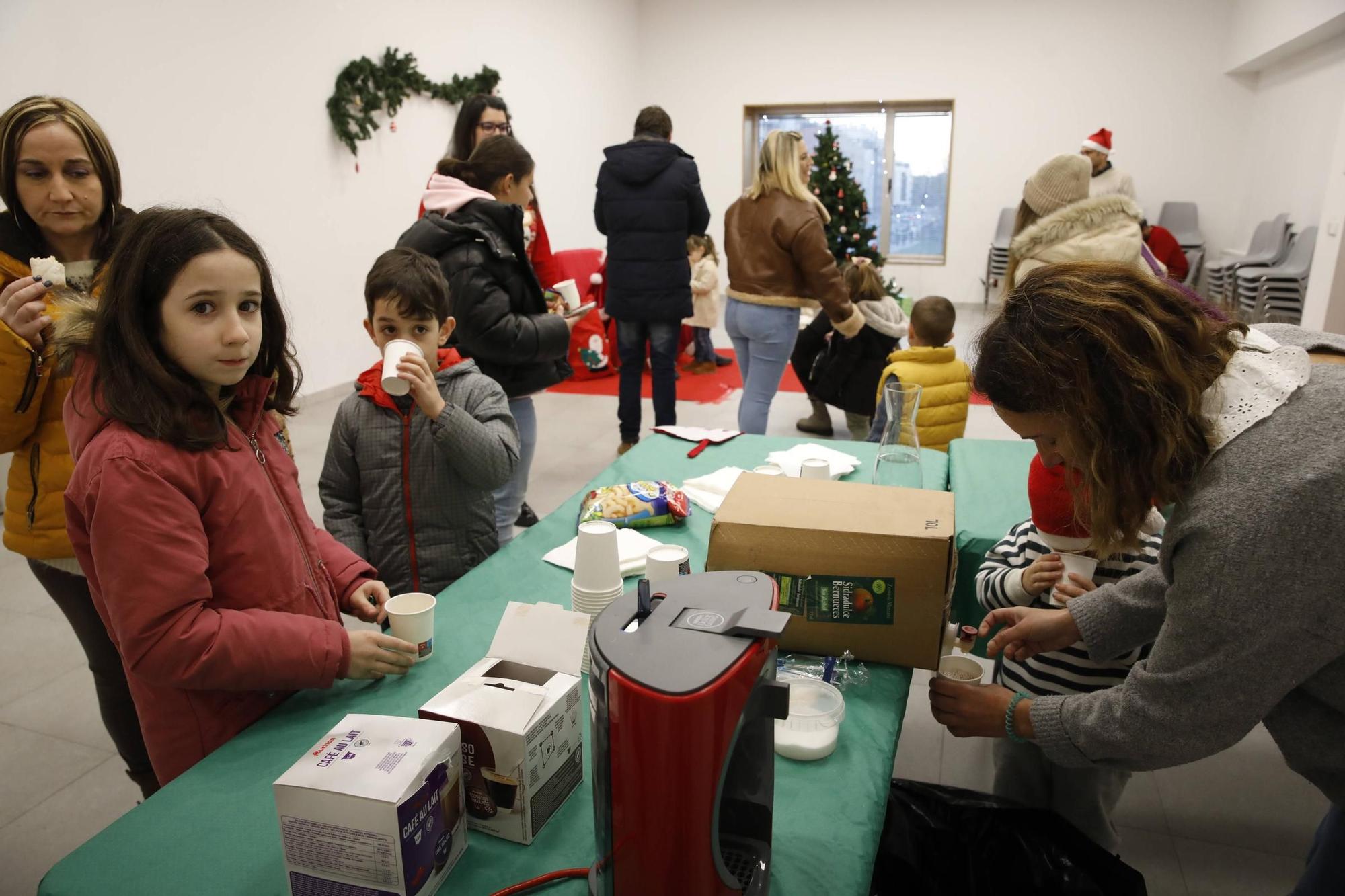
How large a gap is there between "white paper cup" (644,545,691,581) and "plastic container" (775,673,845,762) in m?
0.26

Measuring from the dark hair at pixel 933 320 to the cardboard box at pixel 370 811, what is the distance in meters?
2.55

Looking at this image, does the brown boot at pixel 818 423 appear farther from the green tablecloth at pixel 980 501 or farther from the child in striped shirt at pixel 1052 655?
the child in striped shirt at pixel 1052 655

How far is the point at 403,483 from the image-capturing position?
69.2 inches

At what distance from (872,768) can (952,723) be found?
0.15 metres

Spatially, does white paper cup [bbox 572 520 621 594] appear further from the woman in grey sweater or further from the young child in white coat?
the young child in white coat

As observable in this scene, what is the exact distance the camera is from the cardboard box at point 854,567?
1214 mm

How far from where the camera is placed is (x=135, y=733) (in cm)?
167

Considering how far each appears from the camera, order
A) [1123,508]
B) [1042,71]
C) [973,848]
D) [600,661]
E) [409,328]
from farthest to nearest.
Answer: [1042,71] → [409,328] → [973,848] → [1123,508] → [600,661]

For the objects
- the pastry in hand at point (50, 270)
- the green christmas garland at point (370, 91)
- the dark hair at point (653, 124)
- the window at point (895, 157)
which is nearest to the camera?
the pastry in hand at point (50, 270)

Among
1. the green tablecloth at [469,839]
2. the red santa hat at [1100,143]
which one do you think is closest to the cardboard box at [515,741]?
the green tablecloth at [469,839]

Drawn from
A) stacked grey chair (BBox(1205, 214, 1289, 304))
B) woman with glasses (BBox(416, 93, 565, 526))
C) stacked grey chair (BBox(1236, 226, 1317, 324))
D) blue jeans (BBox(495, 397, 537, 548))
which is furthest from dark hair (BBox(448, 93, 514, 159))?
stacked grey chair (BBox(1205, 214, 1289, 304))

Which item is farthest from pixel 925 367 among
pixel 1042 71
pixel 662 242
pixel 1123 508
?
pixel 1042 71

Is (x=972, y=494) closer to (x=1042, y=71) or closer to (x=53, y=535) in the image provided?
(x=53, y=535)

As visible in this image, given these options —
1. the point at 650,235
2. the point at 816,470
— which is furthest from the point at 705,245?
the point at 816,470
